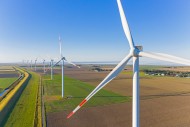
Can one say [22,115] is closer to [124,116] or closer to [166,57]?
[124,116]

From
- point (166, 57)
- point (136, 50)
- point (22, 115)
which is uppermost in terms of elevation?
point (136, 50)

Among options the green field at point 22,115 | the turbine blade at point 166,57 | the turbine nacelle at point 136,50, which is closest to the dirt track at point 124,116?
the green field at point 22,115

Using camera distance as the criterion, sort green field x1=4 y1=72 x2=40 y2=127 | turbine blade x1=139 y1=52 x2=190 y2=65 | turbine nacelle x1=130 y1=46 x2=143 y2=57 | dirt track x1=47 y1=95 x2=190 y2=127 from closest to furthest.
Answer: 1. turbine blade x1=139 y1=52 x2=190 y2=65
2. turbine nacelle x1=130 y1=46 x2=143 y2=57
3. dirt track x1=47 y1=95 x2=190 y2=127
4. green field x1=4 y1=72 x2=40 y2=127

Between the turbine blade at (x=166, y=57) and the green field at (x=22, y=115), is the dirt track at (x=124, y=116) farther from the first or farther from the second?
the turbine blade at (x=166, y=57)

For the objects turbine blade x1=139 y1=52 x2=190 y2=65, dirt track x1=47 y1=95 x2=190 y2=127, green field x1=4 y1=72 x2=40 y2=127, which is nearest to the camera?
turbine blade x1=139 y1=52 x2=190 y2=65

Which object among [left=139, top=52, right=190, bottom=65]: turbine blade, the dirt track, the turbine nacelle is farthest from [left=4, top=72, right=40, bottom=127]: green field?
[left=139, top=52, right=190, bottom=65]: turbine blade

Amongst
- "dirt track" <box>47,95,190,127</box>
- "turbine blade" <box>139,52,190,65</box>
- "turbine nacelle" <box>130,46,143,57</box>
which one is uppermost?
"turbine nacelle" <box>130,46,143,57</box>

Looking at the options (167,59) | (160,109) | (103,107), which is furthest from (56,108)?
(167,59)

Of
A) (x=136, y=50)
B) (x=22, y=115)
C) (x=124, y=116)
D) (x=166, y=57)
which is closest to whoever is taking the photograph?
(x=166, y=57)

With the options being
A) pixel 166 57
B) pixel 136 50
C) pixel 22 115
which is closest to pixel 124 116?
pixel 22 115

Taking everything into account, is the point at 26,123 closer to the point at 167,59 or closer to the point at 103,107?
the point at 103,107

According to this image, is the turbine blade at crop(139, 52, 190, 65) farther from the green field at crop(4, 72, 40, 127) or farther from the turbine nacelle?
the green field at crop(4, 72, 40, 127)

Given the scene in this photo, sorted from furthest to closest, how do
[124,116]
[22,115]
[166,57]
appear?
[22,115] < [124,116] < [166,57]
